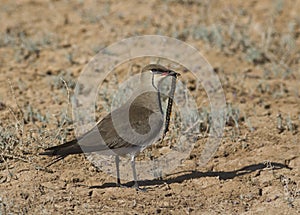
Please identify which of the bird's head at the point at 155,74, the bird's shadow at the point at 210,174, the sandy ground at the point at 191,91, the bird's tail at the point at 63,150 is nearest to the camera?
the bird's tail at the point at 63,150

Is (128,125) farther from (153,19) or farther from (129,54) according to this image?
(153,19)

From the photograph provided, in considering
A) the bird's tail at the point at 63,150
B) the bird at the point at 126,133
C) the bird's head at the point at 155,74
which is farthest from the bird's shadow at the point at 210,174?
the bird's head at the point at 155,74

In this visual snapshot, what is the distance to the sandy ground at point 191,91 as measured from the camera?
527 cm

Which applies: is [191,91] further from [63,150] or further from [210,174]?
[63,150]

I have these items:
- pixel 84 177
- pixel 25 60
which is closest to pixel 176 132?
pixel 84 177

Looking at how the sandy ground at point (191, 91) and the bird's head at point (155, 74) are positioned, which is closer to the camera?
the sandy ground at point (191, 91)

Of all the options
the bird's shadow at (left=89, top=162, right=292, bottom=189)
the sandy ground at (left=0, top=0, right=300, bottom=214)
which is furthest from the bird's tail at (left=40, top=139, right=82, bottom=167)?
the bird's shadow at (left=89, top=162, right=292, bottom=189)

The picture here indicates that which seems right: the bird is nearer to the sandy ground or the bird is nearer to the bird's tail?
the bird's tail

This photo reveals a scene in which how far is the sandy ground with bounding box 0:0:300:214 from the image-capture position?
5.27 metres

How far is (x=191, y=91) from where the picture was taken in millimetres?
7594

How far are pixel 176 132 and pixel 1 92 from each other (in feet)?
7.79

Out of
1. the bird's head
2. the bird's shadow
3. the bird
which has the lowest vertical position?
the bird's shadow

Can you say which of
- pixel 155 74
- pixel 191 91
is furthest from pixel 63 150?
pixel 191 91

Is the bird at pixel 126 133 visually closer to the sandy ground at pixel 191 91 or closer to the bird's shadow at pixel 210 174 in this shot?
the bird's shadow at pixel 210 174
